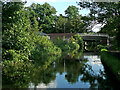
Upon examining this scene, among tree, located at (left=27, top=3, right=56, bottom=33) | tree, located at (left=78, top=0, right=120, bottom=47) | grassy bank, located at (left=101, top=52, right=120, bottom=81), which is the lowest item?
grassy bank, located at (left=101, top=52, right=120, bottom=81)

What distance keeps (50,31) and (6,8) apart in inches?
1931

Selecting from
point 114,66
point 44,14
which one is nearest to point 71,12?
point 44,14

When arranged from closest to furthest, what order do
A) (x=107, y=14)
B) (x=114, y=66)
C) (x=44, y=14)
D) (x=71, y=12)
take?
(x=107, y=14) → (x=114, y=66) → (x=44, y=14) → (x=71, y=12)

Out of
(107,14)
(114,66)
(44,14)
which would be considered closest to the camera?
(107,14)

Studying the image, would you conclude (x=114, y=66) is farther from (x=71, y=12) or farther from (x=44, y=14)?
(x=71, y=12)

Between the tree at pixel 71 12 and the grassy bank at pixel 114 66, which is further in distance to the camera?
the tree at pixel 71 12

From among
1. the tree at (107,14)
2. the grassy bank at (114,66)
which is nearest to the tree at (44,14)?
the grassy bank at (114,66)

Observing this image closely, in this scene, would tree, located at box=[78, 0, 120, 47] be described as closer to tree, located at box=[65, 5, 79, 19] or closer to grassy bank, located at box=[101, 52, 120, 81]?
grassy bank, located at box=[101, 52, 120, 81]

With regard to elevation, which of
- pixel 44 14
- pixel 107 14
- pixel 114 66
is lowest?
pixel 114 66

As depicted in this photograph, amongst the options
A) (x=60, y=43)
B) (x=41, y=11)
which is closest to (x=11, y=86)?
(x=60, y=43)

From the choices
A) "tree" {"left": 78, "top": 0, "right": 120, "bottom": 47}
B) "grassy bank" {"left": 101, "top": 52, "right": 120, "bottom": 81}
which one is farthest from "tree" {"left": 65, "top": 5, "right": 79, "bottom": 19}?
"tree" {"left": 78, "top": 0, "right": 120, "bottom": 47}

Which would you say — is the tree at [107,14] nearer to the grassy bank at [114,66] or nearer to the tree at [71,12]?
the grassy bank at [114,66]

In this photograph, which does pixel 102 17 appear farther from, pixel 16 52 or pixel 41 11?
pixel 41 11

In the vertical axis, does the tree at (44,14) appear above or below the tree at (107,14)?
above
